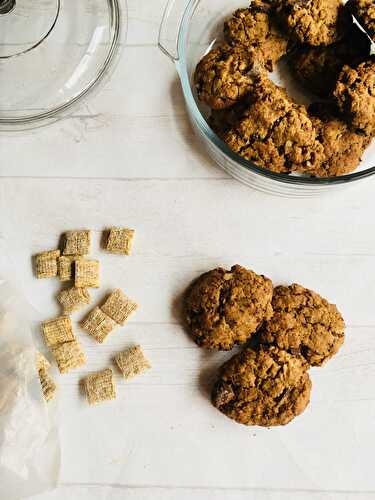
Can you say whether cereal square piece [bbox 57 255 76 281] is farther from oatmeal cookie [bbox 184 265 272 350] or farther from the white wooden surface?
oatmeal cookie [bbox 184 265 272 350]

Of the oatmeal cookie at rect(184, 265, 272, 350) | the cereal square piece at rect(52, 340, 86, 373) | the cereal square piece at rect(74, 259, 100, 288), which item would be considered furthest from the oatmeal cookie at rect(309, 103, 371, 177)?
the cereal square piece at rect(52, 340, 86, 373)

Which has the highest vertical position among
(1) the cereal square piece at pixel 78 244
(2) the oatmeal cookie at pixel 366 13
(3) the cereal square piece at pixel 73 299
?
(2) the oatmeal cookie at pixel 366 13

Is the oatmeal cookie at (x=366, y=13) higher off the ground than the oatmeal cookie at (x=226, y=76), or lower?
higher

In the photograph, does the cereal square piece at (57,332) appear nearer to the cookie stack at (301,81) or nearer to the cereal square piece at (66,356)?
the cereal square piece at (66,356)

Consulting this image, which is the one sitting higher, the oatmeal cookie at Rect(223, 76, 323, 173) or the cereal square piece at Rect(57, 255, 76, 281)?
the oatmeal cookie at Rect(223, 76, 323, 173)

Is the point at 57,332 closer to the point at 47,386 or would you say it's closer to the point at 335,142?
the point at 47,386

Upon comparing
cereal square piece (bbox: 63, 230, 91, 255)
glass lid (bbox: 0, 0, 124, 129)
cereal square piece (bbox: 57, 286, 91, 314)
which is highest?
glass lid (bbox: 0, 0, 124, 129)

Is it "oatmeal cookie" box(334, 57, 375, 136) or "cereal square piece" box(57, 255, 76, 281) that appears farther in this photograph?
"cereal square piece" box(57, 255, 76, 281)

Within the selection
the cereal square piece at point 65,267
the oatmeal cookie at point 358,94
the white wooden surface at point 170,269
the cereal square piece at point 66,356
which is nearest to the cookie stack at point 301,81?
the oatmeal cookie at point 358,94
